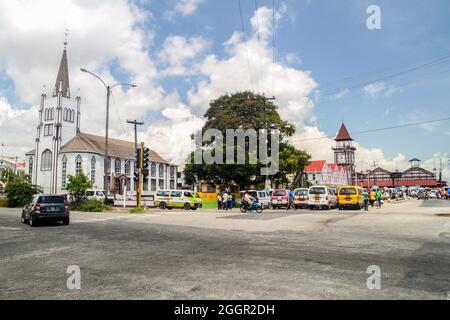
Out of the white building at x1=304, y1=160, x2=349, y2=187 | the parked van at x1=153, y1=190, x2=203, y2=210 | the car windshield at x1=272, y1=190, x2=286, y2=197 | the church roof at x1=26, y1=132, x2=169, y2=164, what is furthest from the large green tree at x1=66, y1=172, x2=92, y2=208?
the white building at x1=304, y1=160, x2=349, y2=187

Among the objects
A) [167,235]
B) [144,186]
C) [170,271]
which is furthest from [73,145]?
[170,271]

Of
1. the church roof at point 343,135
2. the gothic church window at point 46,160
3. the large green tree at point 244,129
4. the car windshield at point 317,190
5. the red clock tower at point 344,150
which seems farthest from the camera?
the church roof at point 343,135

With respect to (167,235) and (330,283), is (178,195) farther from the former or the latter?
(330,283)

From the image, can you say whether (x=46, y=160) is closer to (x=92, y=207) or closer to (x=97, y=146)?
(x=97, y=146)

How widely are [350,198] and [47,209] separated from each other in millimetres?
21716

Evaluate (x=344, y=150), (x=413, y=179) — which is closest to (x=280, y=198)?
(x=344, y=150)

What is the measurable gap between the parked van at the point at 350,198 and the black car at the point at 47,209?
2069cm

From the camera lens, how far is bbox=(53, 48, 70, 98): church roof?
233 ft

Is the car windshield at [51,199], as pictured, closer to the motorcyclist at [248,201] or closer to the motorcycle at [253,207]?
the motorcyclist at [248,201]

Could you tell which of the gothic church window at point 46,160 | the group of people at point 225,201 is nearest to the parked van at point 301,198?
the group of people at point 225,201

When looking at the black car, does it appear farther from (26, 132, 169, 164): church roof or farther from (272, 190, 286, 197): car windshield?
(26, 132, 169, 164): church roof

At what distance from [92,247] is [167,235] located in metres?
2.94

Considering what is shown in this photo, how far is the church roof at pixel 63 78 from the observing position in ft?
233

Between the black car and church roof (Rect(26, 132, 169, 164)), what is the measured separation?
5130cm
